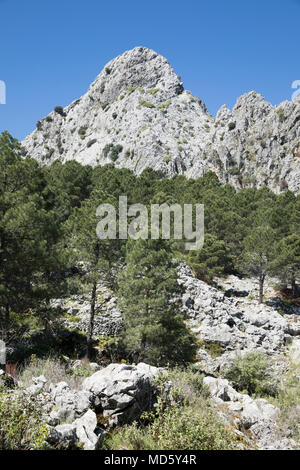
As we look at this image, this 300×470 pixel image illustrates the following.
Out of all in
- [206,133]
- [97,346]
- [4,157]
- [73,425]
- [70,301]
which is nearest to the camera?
[73,425]

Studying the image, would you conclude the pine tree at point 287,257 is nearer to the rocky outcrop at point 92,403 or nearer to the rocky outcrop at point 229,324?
the rocky outcrop at point 229,324

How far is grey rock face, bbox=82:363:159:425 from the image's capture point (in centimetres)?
655

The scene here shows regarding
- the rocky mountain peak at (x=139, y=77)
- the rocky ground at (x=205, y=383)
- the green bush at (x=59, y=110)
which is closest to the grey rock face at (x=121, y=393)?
the rocky ground at (x=205, y=383)

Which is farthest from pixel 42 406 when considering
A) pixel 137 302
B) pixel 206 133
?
pixel 206 133

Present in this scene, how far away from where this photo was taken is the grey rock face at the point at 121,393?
6551mm

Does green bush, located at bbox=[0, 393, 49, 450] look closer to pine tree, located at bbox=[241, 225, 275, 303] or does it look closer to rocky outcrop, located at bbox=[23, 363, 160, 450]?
rocky outcrop, located at bbox=[23, 363, 160, 450]

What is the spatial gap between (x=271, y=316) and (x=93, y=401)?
20.0 metres

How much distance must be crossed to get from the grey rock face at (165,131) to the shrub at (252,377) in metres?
60.5

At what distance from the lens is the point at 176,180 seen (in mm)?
47594

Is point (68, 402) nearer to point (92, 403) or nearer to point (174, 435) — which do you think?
point (92, 403)

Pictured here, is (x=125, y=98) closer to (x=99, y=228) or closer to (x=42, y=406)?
(x=99, y=228)

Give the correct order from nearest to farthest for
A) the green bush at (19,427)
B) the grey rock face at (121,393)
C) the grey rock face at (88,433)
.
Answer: the green bush at (19,427) < the grey rock face at (88,433) < the grey rock face at (121,393)

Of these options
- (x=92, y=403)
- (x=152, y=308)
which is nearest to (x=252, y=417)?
(x=92, y=403)

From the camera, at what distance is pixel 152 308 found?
1534 cm
